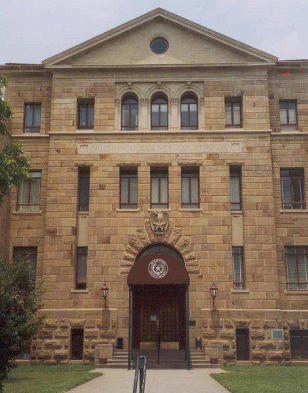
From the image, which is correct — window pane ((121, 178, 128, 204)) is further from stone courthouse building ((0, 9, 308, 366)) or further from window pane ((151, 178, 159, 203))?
window pane ((151, 178, 159, 203))

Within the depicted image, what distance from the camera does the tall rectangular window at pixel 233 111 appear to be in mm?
30125

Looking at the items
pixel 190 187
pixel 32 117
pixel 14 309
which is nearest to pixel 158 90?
pixel 190 187

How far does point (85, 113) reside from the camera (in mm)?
30578

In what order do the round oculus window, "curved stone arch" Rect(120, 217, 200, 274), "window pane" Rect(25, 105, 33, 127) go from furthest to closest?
"window pane" Rect(25, 105, 33, 127) < the round oculus window < "curved stone arch" Rect(120, 217, 200, 274)

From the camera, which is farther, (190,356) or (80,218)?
(80,218)

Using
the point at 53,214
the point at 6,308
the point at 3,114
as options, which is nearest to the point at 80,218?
the point at 53,214

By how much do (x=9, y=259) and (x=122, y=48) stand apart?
1329 cm

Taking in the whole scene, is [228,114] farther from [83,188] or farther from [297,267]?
[297,267]

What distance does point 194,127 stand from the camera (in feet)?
98.4

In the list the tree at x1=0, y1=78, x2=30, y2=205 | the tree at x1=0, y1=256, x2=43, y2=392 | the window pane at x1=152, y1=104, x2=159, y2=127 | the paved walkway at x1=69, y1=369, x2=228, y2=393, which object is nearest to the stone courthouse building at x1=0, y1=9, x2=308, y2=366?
the window pane at x1=152, y1=104, x2=159, y2=127

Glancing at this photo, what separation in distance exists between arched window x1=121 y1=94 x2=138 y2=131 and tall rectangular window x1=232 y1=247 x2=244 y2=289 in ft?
28.7

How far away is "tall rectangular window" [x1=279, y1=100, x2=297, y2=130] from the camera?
99.8 feet

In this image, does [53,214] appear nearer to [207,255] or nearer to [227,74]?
[207,255]

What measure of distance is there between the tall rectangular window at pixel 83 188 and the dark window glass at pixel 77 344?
650 cm
